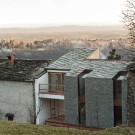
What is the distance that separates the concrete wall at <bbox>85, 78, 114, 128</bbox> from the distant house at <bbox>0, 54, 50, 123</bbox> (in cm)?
577

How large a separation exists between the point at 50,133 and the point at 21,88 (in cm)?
1482

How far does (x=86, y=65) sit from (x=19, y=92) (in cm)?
642

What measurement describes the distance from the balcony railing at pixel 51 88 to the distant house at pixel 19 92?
3.22ft

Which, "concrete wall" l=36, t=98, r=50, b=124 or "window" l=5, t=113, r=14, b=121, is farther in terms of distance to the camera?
"window" l=5, t=113, r=14, b=121

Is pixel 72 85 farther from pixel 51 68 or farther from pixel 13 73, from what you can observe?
pixel 13 73

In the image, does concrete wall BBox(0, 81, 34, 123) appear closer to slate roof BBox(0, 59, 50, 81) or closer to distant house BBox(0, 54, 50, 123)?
distant house BBox(0, 54, 50, 123)

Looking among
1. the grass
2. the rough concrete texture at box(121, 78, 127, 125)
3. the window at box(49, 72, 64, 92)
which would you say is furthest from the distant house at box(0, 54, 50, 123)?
the grass

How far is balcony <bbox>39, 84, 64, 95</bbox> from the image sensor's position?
31.2m

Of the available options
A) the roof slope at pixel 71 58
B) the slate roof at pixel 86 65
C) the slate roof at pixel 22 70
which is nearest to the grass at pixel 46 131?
the slate roof at pixel 86 65

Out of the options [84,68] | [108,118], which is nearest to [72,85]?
[84,68]

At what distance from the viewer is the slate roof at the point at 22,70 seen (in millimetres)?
31656

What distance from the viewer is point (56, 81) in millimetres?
32562

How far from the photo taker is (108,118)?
87.6 feet

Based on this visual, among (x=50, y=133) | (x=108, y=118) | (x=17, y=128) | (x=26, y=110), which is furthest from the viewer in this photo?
(x=26, y=110)
